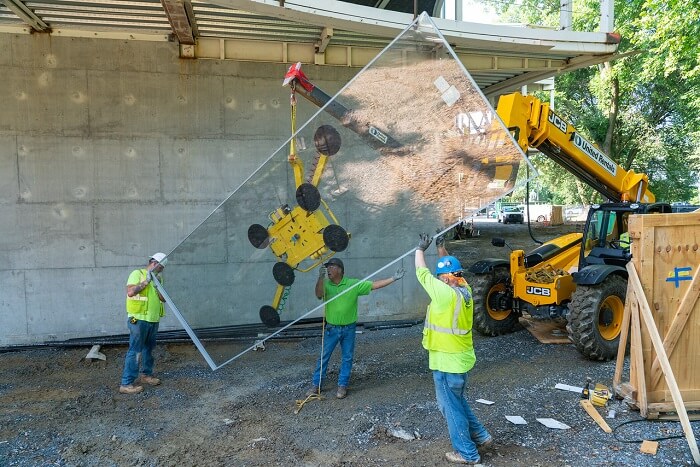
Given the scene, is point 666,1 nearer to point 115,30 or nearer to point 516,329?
point 516,329

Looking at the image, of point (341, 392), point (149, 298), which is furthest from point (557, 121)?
point (149, 298)

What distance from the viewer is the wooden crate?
4691 millimetres

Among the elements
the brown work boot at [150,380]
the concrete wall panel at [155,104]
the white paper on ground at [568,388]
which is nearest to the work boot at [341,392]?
the brown work boot at [150,380]

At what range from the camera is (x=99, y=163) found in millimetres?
7688

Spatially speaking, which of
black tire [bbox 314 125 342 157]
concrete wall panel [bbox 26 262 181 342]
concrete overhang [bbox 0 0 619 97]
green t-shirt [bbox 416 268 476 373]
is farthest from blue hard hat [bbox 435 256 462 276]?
concrete wall panel [bbox 26 262 181 342]

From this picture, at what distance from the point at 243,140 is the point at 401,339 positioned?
410cm

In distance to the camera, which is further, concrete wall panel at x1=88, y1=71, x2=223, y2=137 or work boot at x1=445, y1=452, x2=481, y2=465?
concrete wall panel at x1=88, y1=71, x2=223, y2=137

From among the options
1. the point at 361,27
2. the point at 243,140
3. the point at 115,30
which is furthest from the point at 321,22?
the point at 115,30

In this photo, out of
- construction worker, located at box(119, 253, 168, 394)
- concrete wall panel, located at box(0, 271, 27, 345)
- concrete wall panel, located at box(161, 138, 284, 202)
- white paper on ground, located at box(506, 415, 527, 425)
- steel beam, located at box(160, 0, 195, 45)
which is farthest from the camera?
concrete wall panel, located at box(161, 138, 284, 202)

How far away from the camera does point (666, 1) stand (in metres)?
13.2

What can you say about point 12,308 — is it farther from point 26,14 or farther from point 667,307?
point 667,307

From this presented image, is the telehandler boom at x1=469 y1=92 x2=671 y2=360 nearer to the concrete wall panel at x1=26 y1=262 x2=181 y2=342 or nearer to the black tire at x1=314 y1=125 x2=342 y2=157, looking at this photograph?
the black tire at x1=314 y1=125 x2=342 y2=157

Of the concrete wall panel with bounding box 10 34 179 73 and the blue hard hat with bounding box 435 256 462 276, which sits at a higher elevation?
the concrete wall panel with bounding box 10 34 179 73

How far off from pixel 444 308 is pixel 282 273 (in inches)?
58.8
